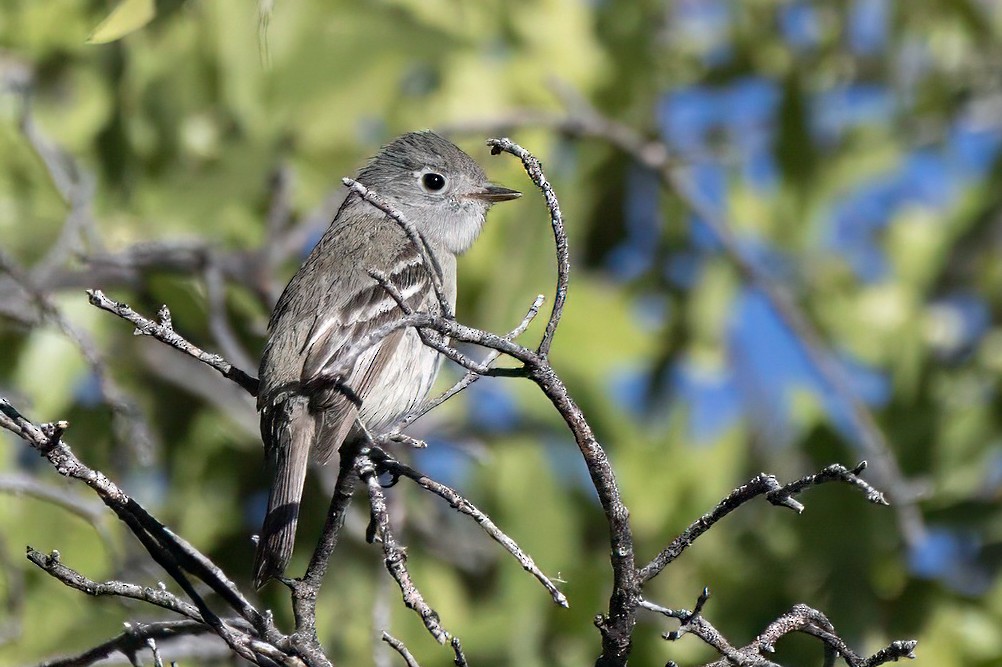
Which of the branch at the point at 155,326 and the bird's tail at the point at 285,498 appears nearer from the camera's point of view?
the branch at the point at 155,326

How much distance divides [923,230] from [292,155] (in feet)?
11.3

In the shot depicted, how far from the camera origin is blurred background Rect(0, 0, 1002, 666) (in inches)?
183

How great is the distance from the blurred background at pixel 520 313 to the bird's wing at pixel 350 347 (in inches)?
20.7

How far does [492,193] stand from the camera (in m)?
4.78

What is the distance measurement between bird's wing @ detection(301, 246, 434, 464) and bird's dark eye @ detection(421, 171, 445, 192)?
75 centimetres

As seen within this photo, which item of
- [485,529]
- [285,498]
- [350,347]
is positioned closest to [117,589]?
[485,529]

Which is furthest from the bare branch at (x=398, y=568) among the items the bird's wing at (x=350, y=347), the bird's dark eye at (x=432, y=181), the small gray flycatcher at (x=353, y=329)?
the bird's dark eye at (x=432, y=181)

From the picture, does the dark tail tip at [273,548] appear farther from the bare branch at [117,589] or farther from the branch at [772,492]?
the branch at [772,492]

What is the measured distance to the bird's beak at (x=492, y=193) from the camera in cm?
474

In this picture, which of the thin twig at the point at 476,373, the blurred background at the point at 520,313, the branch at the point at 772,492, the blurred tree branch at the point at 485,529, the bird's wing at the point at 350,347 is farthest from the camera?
the blurred background at the point at 520,313

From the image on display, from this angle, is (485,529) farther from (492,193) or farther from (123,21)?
(492,193)

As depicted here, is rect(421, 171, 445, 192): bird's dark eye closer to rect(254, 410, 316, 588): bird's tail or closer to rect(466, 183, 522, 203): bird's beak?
rect(466, 183, 522, 203): bird's beak

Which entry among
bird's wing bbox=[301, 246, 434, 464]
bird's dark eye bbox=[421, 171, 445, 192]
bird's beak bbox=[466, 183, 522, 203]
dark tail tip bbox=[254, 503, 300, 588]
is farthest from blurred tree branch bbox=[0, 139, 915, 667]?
bird's dark eye bbox=[421, 171, 445, 192]

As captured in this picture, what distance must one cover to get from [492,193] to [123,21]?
2.42 meters
